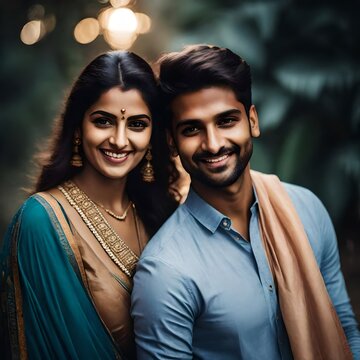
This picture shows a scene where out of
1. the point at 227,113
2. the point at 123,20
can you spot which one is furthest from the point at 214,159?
the point at 123,20

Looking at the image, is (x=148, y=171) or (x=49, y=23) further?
(x=49, y=23)

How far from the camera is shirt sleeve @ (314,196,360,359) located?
1.99 meters

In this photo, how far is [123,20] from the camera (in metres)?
3.88

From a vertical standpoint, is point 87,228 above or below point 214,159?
below

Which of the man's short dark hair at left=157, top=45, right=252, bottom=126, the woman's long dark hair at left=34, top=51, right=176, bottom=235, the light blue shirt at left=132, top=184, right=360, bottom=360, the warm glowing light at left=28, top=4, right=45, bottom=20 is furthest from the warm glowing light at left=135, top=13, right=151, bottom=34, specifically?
the light blue shirt at left=132, top=184, right=360, bottom=360

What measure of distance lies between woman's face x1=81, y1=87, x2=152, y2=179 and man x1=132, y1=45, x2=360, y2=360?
94mm

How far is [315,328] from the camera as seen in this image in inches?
71.9

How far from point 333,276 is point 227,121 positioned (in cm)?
67

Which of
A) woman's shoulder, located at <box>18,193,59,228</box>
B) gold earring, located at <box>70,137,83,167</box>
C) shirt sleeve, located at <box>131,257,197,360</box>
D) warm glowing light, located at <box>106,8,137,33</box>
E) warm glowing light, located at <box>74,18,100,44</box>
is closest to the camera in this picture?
shirt sleeve, located at <box>131,257,197,360</box>

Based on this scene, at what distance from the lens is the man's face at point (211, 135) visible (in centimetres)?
176

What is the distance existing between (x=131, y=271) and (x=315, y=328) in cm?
59

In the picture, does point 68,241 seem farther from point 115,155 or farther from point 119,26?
point 119,26

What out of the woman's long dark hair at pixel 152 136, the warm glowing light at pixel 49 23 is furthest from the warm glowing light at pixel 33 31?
the woman's long dark hair at pixel 152 136

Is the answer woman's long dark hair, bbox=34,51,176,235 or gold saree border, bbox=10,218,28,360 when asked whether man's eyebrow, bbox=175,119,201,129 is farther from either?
gold saree border, bbox=10,218,28,360
